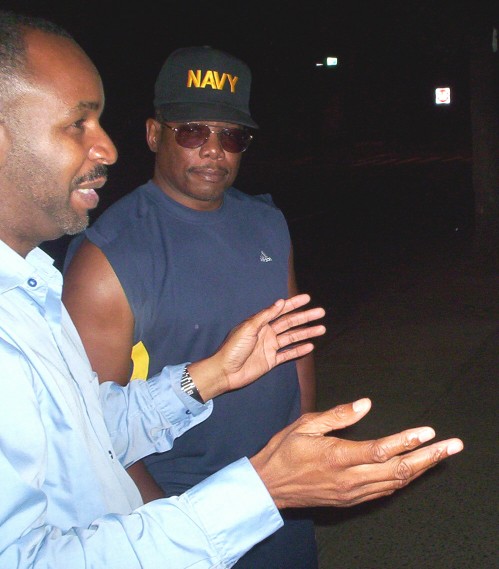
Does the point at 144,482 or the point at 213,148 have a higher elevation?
the point at 213,148

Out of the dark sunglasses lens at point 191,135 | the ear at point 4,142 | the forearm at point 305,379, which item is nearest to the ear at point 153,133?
the dark sunglasses lens at point 191,135

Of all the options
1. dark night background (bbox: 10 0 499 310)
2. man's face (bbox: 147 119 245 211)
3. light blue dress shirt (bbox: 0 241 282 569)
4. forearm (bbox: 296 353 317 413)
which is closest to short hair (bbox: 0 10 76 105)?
light blue dress shirt (bbox: 0 241 282 569)

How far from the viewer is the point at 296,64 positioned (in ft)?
115

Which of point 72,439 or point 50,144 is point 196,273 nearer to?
point 50,144

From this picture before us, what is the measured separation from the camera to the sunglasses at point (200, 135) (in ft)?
8.23

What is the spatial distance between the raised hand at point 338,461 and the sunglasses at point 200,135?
1354mm

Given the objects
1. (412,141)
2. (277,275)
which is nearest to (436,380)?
(277,275)

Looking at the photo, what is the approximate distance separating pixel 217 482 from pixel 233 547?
138 mm

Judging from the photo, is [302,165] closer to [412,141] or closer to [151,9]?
[151,9]

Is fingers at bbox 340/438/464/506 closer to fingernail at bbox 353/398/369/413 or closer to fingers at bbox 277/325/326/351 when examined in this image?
fingernail at bbox 353/398/369/413

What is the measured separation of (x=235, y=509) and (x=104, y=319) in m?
0.92

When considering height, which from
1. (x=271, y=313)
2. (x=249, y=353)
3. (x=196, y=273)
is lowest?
(x=249, y=353)

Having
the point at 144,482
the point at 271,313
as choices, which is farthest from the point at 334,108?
the point at 144,482

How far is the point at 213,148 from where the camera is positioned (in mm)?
2512
